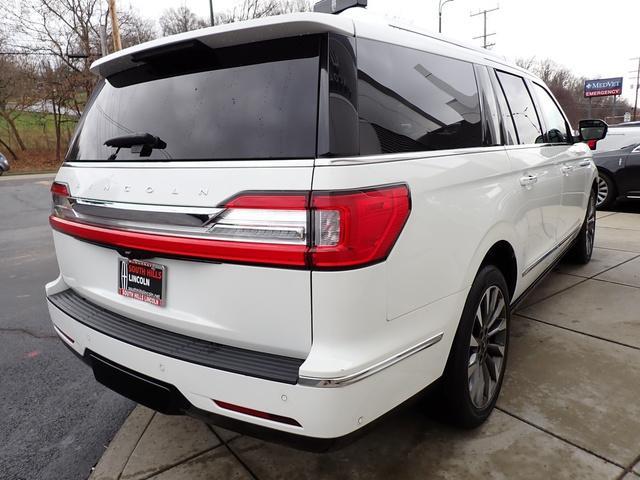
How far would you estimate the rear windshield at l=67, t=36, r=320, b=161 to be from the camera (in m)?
1.62

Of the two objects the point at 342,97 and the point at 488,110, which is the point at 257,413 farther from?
the point at 488,110

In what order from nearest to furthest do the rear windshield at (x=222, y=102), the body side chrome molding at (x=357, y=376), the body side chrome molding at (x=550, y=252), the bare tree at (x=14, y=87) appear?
the body side chrome molding at (x=357, y=376)
the rear windshield at (x=222, y=102)
the body side chrome molding at (x=550, y=252)
the bare tree at (x=14, y=87)

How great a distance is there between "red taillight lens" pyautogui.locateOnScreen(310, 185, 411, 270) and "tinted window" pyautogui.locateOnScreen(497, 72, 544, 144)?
179cm

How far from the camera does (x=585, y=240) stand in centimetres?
517

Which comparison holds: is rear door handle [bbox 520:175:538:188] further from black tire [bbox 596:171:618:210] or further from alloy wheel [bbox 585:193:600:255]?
black tire [bbox 596:171:618:210]

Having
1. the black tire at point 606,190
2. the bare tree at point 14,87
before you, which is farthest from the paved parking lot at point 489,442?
the bare tree at point 14,87

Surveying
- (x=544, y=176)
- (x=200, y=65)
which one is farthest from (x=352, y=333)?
(x=544, y=176)

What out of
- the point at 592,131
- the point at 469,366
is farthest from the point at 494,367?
the point at 592,131

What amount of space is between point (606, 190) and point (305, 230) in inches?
365

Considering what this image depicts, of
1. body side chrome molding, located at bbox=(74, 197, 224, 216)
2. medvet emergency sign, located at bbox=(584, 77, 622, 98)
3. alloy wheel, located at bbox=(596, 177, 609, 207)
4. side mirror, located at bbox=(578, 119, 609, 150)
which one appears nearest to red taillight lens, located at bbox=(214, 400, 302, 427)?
body side chrome molding, located at bbox=(74, 197, 224, 216)

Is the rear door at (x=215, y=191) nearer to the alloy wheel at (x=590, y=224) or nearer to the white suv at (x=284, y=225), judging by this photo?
the white suv at (x=284, y=225)

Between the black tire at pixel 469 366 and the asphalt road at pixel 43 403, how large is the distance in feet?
5.87

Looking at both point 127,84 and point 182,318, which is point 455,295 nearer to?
point 182,318

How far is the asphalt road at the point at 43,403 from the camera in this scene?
2416mm
